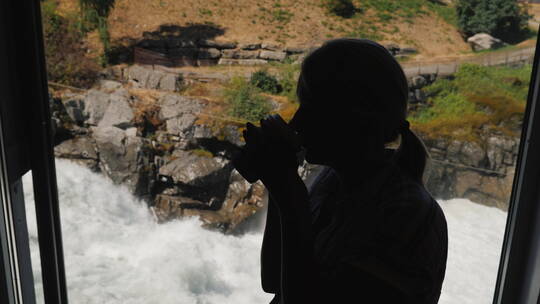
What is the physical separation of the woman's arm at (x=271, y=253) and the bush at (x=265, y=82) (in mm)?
757

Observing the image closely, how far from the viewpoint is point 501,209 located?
4.20 ft

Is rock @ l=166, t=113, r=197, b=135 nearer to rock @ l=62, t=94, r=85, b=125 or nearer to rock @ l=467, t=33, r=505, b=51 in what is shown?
rock @ l=62, t=94, r=85, b=125

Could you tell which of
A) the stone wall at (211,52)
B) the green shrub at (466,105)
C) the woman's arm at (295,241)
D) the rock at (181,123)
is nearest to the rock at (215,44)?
the stone wall at (211,52)

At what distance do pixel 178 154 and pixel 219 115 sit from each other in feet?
3.16

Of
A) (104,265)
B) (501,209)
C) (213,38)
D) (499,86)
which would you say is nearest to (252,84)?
(213,38)

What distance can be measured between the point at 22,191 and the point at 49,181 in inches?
2.5

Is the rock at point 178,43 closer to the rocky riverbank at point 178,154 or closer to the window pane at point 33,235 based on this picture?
the rocky riverbank at point 178,154

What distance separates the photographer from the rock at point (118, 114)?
2426mm

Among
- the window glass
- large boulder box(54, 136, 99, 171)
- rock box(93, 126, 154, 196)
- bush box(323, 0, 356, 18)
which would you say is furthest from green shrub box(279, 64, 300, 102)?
large boulder box(54, 136, 99, 171)

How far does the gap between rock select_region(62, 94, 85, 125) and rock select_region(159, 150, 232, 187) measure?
1.87ft

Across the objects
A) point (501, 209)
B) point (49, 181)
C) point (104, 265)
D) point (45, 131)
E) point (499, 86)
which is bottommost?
point (104, 265)

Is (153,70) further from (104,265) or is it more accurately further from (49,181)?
(104,265)

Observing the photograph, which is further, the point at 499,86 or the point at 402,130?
the point at 499,86

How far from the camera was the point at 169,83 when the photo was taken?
187cm
